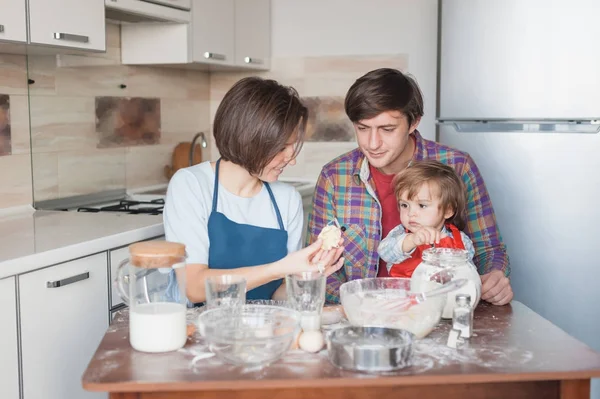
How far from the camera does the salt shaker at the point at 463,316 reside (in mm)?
1539

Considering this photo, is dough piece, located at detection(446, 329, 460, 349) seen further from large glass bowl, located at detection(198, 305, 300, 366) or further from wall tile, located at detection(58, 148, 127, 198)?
wall tile, located at detection(58, 148, 127, 198)

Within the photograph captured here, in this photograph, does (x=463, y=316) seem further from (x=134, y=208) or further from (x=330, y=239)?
(x=134, y=208)

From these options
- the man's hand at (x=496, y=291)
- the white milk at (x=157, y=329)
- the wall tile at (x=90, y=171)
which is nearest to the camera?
the white milk at (x=157, y=329)

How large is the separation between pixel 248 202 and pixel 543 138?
1.47 metres

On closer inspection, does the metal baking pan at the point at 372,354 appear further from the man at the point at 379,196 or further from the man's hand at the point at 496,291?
the man at the point at 379,196

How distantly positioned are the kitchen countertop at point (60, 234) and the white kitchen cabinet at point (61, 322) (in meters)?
0.04

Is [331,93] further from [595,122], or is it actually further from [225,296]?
[225,296]

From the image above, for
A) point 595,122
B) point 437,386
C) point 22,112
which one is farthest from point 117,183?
point 437,386

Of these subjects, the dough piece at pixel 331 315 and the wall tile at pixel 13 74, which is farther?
the wall tile at pixel 13 74

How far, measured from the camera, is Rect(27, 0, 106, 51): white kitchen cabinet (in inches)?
95.3

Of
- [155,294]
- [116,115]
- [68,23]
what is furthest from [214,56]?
[155,294]

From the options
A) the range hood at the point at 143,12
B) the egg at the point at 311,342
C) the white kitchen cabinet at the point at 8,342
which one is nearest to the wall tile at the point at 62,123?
the range hood at the point at 143,12

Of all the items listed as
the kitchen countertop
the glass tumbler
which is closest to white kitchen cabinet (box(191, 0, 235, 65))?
the kitchen countertop

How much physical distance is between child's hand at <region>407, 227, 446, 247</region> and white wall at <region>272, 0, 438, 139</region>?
2186mm
